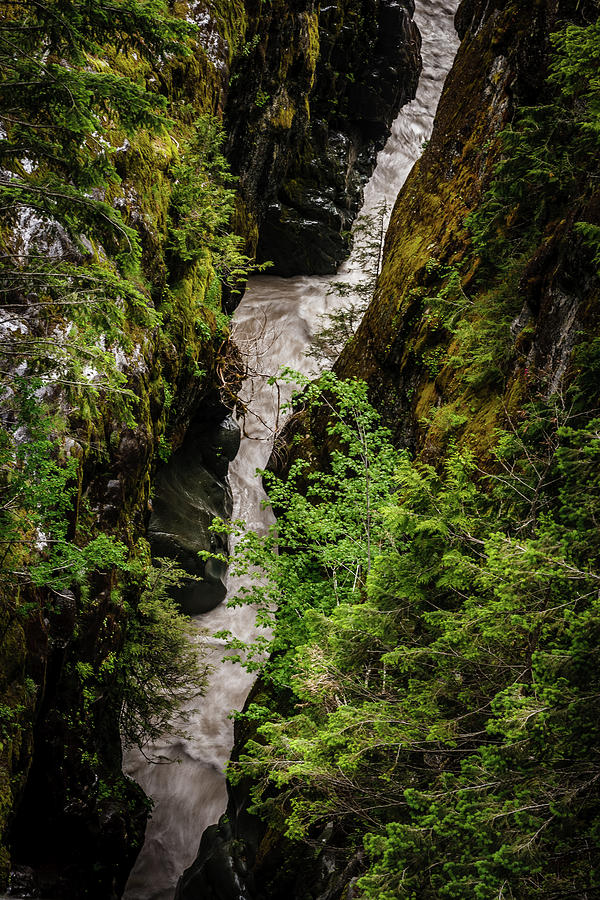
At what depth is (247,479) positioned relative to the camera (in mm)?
16594

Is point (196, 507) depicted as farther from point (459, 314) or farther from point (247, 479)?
point (459, 314)

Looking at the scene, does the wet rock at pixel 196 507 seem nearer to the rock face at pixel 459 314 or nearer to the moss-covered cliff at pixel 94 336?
the moss-covered cliff at pixel 94 336

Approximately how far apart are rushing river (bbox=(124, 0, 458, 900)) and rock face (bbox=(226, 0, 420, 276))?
46.0 inches

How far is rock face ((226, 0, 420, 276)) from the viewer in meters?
13.5

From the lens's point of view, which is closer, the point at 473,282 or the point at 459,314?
the point at 459,314

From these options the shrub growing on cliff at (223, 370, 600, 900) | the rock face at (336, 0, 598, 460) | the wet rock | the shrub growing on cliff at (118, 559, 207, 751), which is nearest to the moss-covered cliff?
the shrub growing on cliff at (118, 559, 207, 751)

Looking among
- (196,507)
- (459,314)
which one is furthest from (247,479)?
(459,314)

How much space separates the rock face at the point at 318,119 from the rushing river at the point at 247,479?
1168mm

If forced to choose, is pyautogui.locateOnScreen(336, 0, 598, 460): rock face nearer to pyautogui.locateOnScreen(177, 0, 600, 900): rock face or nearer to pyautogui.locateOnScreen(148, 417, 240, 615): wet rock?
pyautogui.locateOnScreen(177, 0, 600, 900): rock face

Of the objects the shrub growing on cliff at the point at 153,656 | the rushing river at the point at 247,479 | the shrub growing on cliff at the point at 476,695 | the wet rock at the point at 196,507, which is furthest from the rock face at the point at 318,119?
the shrub growing on cliff at the point at 476,695

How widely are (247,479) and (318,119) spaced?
13.6 m

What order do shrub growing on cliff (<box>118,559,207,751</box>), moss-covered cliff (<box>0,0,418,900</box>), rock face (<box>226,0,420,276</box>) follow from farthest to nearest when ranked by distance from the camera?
rock face (<box>226,0,420,276</box>) < shrub growing on cliff (<box>118,559,207,751</box>) < moss-covered cliff (<box>0,0,418,900</box>)

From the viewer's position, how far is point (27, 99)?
3.84m

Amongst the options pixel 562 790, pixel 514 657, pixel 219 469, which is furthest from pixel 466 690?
pixel 219 469
